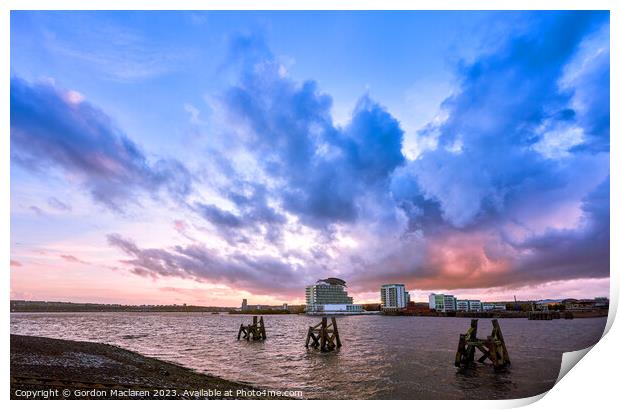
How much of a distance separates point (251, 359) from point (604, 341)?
1953cm

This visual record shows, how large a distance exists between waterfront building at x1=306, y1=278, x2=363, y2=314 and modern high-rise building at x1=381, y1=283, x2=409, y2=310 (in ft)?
47.9

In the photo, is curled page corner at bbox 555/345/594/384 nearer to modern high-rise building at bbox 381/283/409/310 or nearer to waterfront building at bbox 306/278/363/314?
waterfront building at bbox 306/278/363/314

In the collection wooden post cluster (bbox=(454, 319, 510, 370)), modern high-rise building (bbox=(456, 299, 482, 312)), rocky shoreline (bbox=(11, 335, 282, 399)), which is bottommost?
modern high-rise building (bbox=(456, 299, 482, 312))

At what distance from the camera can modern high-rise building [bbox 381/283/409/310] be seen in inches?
6230

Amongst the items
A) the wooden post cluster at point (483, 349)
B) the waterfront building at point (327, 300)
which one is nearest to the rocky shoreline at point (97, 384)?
the wooden post cluster at point (483, 349)

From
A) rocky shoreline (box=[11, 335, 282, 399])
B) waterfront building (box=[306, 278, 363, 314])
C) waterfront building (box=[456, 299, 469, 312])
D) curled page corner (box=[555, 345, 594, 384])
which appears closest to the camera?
rocky shoreline (box=[11, 335, 282, 399])

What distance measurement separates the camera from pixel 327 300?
5871 inches

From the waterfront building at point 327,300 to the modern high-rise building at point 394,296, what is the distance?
47.9ft

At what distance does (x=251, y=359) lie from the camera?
85.7 ft

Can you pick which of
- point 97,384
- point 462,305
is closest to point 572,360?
point 97,384

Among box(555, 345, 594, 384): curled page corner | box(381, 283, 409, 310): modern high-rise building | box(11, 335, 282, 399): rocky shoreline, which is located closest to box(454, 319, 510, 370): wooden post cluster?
box(555, 345, 594, 384): curled page corner

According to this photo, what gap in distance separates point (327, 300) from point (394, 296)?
28048 millimetres

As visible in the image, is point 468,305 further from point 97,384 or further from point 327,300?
point 97,384
